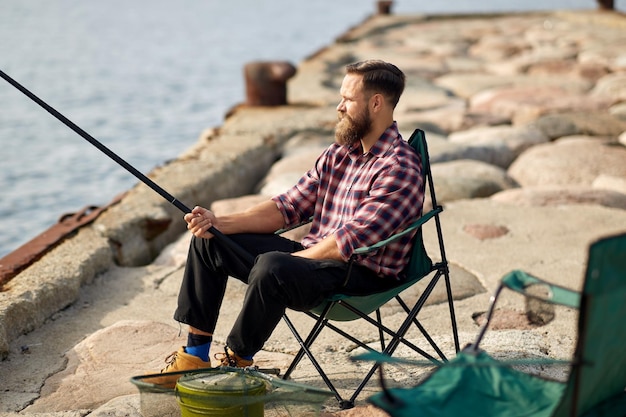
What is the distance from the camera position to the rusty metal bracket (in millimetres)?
4934

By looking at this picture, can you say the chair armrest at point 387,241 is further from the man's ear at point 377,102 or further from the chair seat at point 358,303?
the man's ear at point 377,102

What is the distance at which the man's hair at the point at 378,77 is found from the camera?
3.83 m

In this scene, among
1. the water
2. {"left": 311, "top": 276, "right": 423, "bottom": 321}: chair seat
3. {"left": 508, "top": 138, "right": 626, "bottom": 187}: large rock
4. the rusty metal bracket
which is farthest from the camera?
the water

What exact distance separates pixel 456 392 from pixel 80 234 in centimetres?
318

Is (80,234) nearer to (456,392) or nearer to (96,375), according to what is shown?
(96,375)

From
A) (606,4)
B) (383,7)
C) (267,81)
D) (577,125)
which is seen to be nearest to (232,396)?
(577,125)

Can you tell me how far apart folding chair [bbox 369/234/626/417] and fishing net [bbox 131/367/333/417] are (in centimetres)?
47

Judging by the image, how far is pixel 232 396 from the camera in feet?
10.9

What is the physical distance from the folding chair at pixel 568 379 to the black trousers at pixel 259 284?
721 mm

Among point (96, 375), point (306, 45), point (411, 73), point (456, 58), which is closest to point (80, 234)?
point (96, 375)

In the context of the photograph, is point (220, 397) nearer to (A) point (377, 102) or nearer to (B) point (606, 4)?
(A) point (377, 102)

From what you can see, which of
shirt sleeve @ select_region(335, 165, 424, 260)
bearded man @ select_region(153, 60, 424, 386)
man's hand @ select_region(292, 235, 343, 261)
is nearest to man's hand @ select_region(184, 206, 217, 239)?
bearded man @ select_region(153, 60, 424, 386)

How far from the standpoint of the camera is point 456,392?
115 inches

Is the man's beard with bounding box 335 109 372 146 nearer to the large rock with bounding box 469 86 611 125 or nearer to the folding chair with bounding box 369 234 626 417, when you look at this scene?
the folding chair with bounding box 369 234 626 417
